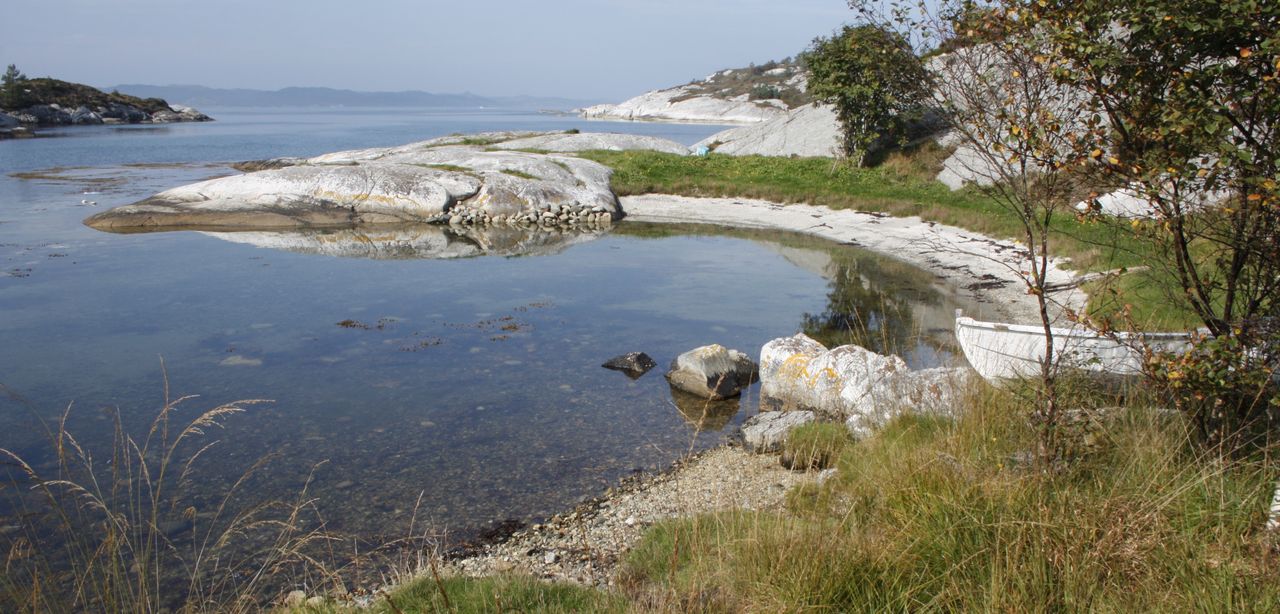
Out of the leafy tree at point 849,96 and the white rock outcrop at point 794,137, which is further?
the white rock outcrop at point 794,137

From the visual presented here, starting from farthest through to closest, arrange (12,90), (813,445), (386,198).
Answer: (12,90)
(386,198)
(813,445)

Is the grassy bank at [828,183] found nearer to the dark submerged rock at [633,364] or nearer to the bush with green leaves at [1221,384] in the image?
the dark submerged rock at [633,364]

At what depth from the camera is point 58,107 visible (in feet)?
294

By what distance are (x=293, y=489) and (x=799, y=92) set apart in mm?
100454

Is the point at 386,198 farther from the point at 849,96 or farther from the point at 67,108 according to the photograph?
the point at 67,108

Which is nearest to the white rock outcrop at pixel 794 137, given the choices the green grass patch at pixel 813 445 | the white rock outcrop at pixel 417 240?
the white rock outcrop at pixel 417 240

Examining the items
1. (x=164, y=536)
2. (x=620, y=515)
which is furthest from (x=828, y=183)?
(x=164, y=536)

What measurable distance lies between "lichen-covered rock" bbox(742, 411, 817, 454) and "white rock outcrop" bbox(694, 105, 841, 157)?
89.2 ft

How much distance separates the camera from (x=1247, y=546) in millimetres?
4273

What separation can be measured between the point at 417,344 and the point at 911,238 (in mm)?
14845

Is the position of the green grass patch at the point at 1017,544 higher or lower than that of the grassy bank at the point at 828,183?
lower

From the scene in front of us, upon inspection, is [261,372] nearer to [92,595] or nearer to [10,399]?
[10,399]

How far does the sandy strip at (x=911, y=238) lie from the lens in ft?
55.3

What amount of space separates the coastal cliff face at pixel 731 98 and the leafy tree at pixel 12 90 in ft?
252
